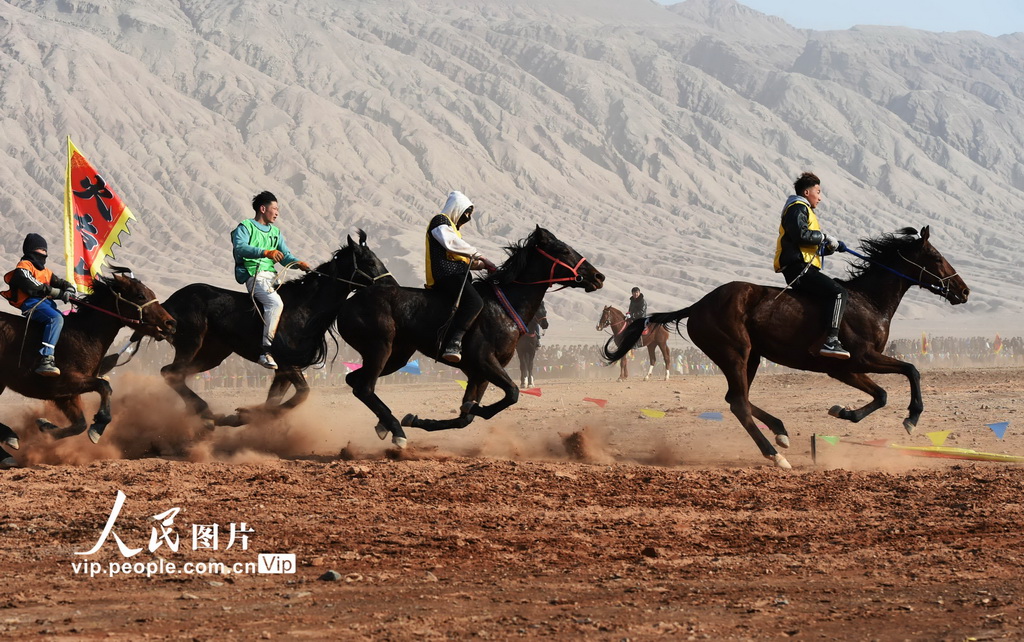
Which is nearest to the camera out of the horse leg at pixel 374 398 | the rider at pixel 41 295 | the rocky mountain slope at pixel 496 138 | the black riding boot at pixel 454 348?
the rider at pixel 41 295

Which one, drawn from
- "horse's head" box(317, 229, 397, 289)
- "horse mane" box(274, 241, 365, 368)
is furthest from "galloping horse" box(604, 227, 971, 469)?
"horse mane" box(274, 241, 365, 368)

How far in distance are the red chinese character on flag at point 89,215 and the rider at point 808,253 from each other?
7.64 m

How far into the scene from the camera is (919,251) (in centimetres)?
1224

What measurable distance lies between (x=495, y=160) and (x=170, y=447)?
90079mm

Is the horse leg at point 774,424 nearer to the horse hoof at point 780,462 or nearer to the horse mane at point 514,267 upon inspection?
the horse hoof at point 780,462

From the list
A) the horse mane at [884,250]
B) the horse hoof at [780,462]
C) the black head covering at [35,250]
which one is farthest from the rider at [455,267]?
the horse mane at [884,250]

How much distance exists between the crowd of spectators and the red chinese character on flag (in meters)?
9.05

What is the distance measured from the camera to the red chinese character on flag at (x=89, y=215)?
14.4 m

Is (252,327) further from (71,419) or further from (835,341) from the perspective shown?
(835,341)

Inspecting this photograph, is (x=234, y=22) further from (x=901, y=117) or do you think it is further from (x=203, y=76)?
(x=901, y=117)

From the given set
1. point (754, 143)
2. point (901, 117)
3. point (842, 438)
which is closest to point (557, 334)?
point (842, 438)

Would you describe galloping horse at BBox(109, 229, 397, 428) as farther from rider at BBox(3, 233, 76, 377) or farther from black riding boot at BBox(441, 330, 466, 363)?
black riding boot at BBox(441, 330, 466, 363)

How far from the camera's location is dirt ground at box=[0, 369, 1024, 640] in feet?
19.4

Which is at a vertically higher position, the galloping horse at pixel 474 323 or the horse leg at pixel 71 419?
the galloping horse at pixel 474 323
